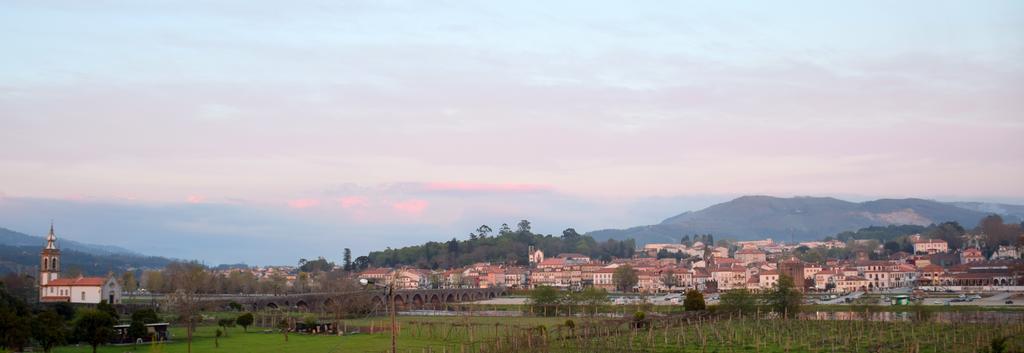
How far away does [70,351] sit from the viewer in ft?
134

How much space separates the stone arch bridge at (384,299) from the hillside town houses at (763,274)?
11.1 meters

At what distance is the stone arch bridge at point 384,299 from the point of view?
8238cm

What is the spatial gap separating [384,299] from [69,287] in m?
35.5

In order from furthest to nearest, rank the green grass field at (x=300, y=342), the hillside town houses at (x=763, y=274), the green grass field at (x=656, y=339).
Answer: the hillside town houses at (x=763, y=274)
the green grass field at (x=300, y=342)
the green grass field at (x=656, y=339)

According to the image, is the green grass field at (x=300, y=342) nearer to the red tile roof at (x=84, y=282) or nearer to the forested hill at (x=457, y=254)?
the red tile roof at (x=84, y=282)

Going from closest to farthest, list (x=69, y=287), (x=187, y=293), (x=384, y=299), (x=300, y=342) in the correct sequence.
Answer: (x=300, y=342), (x=187, y=293), (x=69, y=287), (x=384, y=299)

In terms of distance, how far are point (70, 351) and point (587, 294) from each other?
47.4 metres

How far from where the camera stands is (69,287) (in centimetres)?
6631

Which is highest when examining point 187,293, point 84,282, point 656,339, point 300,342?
point 84,282

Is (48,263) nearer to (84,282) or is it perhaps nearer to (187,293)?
(84,282)

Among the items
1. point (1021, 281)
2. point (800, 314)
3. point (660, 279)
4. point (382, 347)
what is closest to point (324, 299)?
point (800, 314)

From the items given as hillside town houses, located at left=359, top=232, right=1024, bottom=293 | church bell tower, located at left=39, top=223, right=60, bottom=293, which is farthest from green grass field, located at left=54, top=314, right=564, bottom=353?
hillside town houses, located at left=359, top=232, right=1024, bottom=293

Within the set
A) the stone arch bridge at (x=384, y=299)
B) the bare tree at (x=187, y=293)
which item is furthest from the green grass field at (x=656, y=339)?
the stone arch bridge at (x=384, y=299)

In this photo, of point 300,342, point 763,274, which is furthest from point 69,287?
point 763,274
